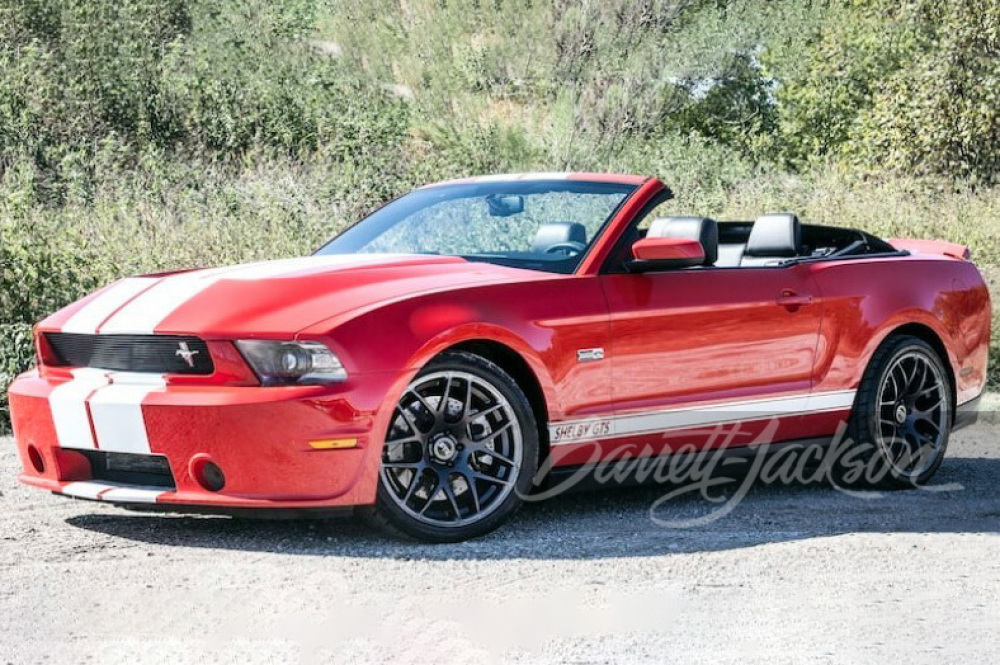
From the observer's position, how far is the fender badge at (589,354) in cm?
638

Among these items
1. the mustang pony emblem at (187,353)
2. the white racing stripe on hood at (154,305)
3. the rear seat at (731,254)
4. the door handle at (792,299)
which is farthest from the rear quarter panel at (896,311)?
the mustang pony emblem at (187,353)

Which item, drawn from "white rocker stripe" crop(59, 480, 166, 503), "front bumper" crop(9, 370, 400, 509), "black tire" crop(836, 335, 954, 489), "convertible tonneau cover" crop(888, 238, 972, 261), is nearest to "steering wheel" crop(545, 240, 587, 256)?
"front bumper" crop(9, 370, 400, 509)

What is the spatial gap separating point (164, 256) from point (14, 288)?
2029 mm

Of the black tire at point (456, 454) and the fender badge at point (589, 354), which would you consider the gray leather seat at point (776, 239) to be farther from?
the black tire at point (456, 454)

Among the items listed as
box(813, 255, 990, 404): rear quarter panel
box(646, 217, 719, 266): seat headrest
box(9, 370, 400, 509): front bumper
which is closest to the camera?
box(9, 370, 400, 509): front bumper

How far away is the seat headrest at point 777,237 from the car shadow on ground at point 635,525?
1176 millimetres

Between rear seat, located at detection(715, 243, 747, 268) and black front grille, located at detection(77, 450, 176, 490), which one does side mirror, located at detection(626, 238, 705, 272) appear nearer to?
rear seat, located at detection(715, 243, 747, 268)

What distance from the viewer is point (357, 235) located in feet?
24.6

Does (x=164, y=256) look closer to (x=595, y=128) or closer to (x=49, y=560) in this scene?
(x=49, y=560)

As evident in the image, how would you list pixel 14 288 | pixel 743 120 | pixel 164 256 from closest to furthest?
pixel 14 288 < pixel 164 256 < pixel 743 120

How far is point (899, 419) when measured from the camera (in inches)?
312

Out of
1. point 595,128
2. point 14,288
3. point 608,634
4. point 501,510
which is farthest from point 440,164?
point 608,634

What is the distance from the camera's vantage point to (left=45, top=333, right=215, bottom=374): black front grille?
19.0 feet

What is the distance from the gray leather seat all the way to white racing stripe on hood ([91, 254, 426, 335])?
6.88 feet
